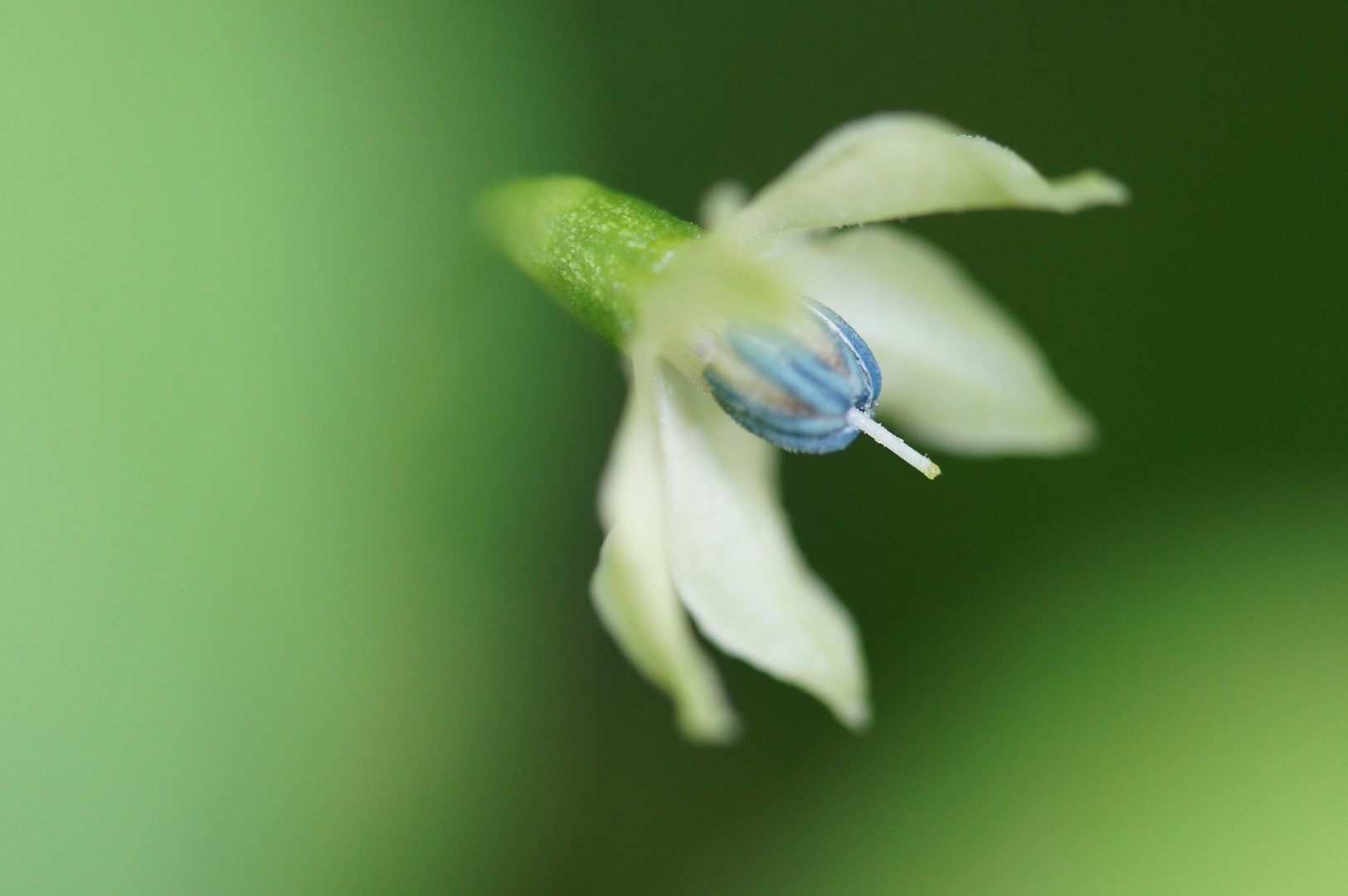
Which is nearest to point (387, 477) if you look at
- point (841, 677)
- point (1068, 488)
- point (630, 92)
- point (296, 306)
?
point (296, 306)

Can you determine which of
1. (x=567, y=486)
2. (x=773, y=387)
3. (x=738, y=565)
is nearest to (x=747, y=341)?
(x=773, y=387)

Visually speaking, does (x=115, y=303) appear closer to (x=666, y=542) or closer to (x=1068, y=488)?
(x=666, y=542)

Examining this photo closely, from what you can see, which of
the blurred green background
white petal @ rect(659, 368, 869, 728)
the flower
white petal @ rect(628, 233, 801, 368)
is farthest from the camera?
the blurred green background

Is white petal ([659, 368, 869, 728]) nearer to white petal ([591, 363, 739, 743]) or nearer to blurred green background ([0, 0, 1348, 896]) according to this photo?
white petal ([591, 363, 739, 743])

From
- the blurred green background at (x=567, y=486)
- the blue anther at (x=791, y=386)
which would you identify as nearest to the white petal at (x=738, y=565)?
the blue anther at (x=791, y=386)

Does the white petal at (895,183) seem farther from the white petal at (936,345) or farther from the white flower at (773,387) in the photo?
the white petal at (936,345)

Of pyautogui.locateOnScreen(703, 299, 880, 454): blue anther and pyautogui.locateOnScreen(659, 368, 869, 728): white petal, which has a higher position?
pyautogui.locateOnScreen(703, 299, 880, 454): blue anther

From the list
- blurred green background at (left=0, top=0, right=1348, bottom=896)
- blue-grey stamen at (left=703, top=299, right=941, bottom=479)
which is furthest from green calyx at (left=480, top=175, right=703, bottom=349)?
blurred green background at (left=0, top=0, right=1348, bottom=896)
